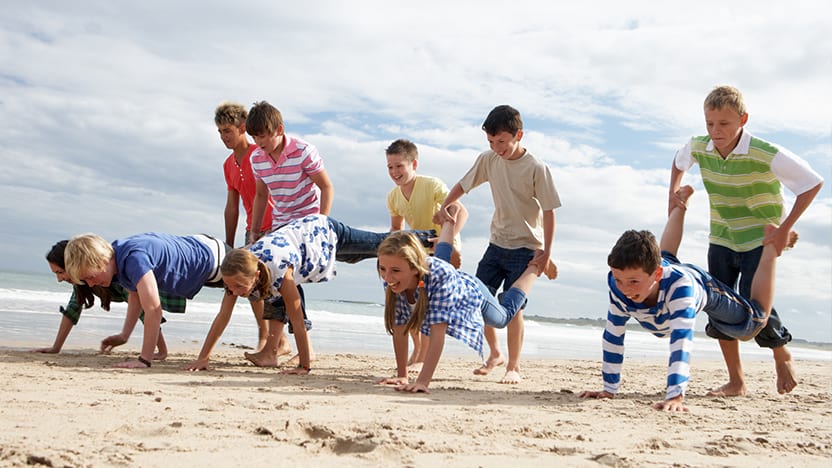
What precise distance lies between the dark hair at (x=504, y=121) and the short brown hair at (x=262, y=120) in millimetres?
1706

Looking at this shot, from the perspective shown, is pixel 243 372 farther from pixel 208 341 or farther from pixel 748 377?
pixel 748 377

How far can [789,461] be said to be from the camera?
9.88 feet

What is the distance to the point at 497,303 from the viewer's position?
5.43 m

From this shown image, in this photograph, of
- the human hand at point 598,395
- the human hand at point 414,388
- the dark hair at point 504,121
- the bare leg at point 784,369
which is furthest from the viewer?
the dark hair at point 504,121

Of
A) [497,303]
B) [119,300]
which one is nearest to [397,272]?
[497,303]

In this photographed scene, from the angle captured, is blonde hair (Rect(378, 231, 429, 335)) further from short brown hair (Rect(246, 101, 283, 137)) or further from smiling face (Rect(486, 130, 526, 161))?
short brown hair (Rect(246, 101, 283, 137))

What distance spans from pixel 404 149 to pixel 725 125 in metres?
2.64

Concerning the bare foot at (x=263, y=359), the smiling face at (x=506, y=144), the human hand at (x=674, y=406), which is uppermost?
the smiling face at (x=506, y=144)

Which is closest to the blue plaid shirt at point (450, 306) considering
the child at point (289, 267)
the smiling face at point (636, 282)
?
the child at point (289, 267)

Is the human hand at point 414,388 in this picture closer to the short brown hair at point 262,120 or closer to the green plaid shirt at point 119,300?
the green plaid shirt at point 119,300

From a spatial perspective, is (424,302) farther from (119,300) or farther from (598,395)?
(119,300)

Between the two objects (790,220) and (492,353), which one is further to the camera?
(492,353)

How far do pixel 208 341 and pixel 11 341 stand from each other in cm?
266

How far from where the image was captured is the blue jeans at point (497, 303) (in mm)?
5285
